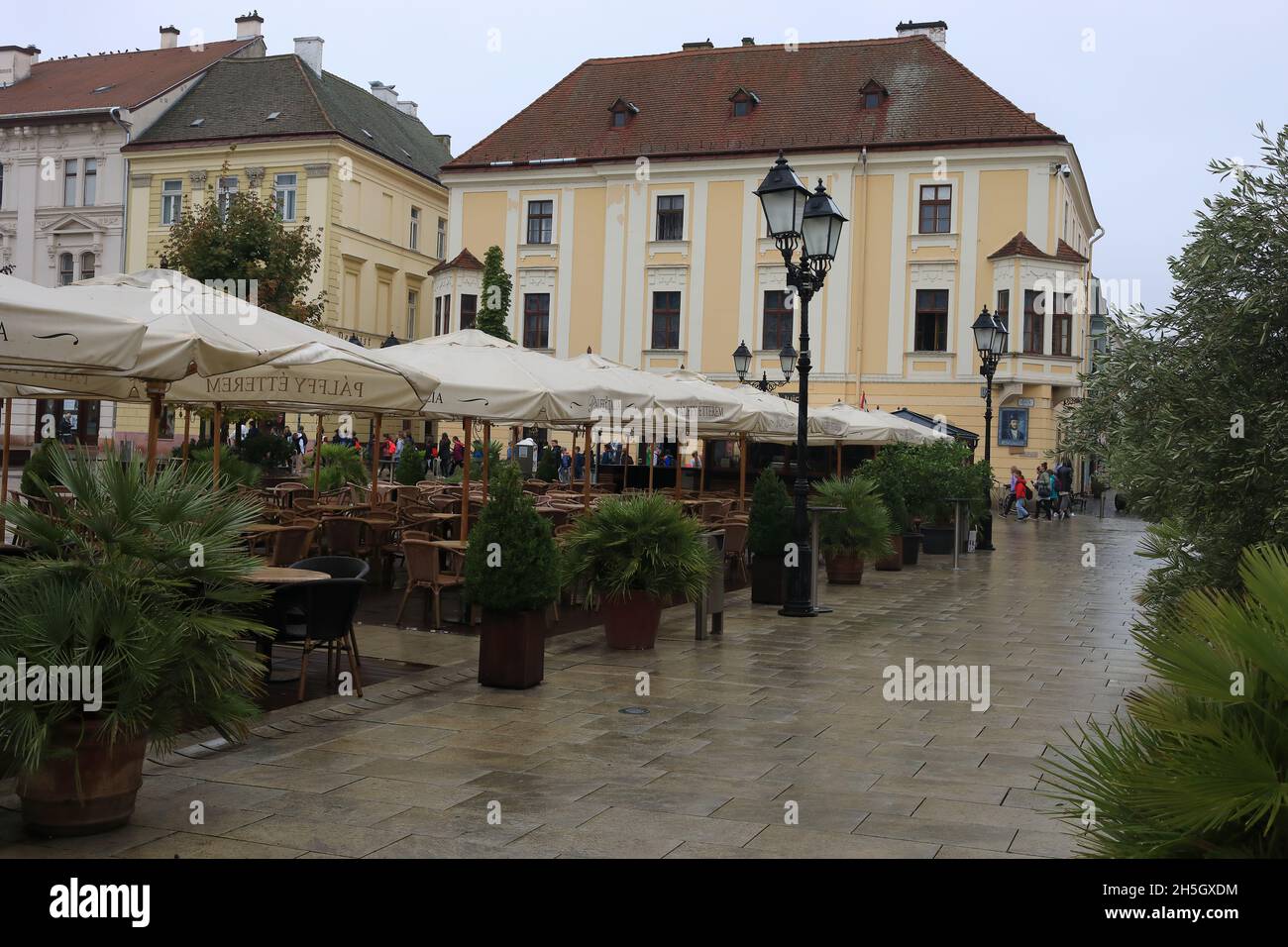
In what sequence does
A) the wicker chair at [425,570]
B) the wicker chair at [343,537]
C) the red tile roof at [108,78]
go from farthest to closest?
the red tile roof at [108,78]
the wicker chair at [343,537]
the wicker chair at [425,570]

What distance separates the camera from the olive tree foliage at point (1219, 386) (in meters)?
6.78

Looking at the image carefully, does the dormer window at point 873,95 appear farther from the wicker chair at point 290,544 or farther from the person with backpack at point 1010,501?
the wicker chair at point 290,544

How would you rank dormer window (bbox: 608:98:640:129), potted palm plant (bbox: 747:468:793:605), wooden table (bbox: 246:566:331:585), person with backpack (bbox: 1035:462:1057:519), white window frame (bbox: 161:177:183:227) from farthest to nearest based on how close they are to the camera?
white window frame (bbox: 161:177:183:227)
dormer window (bbox: 608:98:640:129)
person with backpack (bbox: 1035:462:1057:519)
potted palm plant (bbox: 747:468:793:605)
wooden table (bbox: 246:566:331:585)

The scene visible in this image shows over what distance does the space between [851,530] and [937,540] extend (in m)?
7.15

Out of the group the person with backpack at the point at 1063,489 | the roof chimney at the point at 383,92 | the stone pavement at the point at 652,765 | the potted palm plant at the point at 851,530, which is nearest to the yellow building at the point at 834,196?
the person with backpack at the point at 1063,489

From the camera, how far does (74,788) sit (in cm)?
502

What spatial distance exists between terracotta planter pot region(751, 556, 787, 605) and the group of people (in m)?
22.2

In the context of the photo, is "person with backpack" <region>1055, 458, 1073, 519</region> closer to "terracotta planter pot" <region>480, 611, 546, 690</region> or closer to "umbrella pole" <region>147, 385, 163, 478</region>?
"terracotta planter pot" <region>480, 611, 546, 690</region>

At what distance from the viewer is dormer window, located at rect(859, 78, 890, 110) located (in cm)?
4028

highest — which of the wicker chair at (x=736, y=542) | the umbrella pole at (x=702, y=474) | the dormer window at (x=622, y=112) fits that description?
the dormer window at (x=622, y=112)

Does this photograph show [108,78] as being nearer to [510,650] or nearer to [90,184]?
[90,184]

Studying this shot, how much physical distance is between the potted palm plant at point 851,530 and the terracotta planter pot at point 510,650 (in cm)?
833

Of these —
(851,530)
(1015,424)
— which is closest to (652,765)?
(851,530)

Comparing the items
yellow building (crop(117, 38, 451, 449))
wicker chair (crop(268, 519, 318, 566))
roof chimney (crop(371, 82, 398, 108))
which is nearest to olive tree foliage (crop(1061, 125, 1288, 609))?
wicker chair (crop(268, 519, 318, 566))
